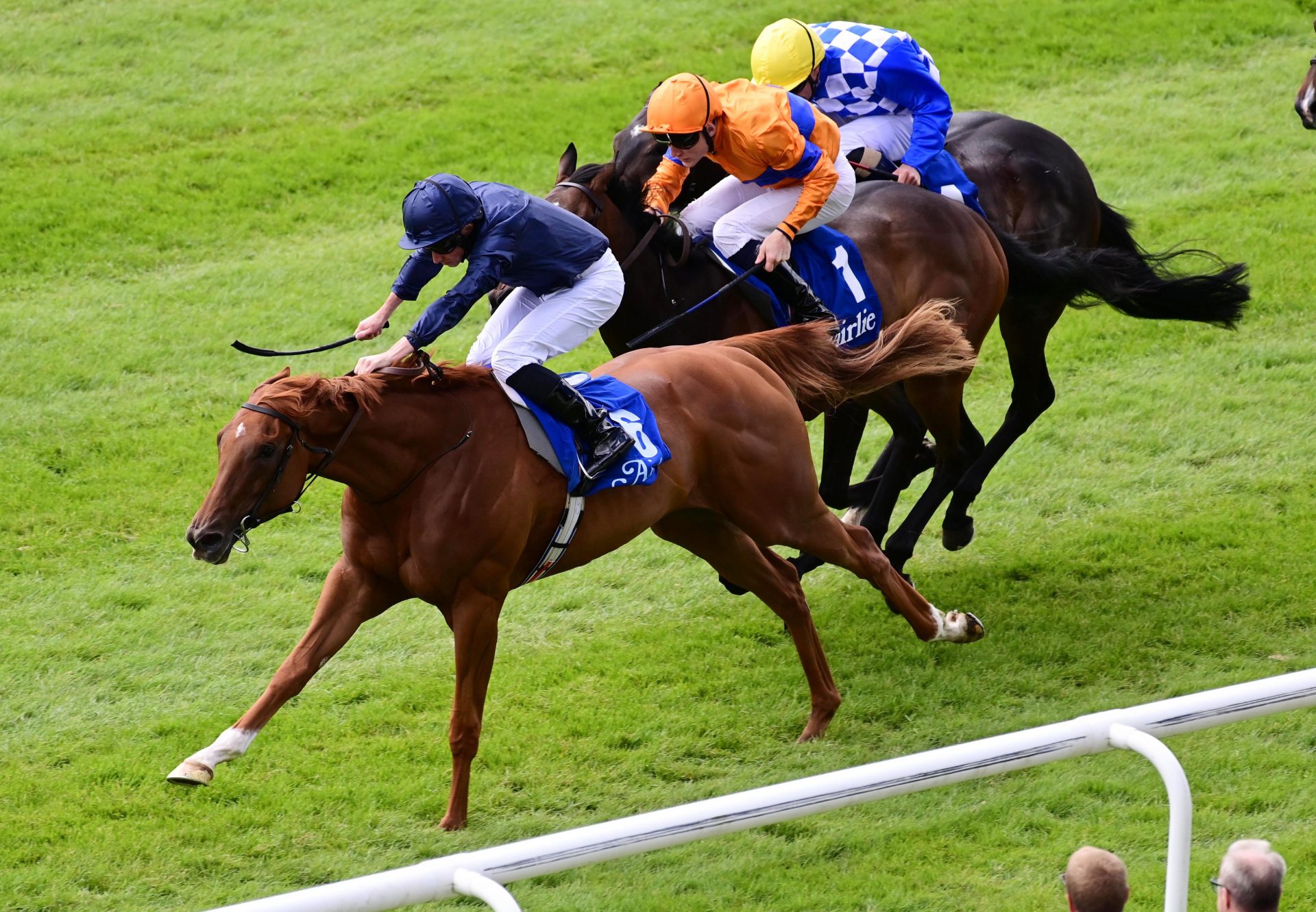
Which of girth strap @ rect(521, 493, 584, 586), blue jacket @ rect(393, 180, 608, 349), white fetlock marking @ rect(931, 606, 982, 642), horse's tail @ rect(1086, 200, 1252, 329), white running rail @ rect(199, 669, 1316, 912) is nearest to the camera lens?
white running rail @ rect(199, 669, 1316, 912)

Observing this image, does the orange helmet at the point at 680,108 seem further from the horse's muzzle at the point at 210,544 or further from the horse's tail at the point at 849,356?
the horse's muzzle at the point at 210,544

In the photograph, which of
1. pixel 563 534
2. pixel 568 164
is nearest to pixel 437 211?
pixel 563 534

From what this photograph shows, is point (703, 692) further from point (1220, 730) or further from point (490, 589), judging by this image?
point (1220, 730)

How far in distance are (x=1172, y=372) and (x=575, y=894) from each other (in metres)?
5.29

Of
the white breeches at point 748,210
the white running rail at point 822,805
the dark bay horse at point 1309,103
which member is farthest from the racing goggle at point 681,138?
the dark bay horse at point 1309,103

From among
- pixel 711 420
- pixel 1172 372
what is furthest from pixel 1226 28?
pixel 711 420

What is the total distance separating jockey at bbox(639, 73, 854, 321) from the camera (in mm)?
5215

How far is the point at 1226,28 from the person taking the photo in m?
13.2

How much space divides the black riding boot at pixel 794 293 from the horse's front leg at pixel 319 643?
193 cm

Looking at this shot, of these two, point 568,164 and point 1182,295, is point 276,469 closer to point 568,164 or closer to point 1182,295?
point 568,164

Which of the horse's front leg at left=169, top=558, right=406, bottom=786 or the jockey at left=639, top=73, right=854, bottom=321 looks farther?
the jockey at left=639, top=73, right=854, bottom=321

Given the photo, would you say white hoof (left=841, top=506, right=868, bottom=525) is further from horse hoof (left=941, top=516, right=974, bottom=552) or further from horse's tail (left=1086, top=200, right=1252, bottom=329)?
horse's tail (left=1086, top=200, right=1252, bottom=329)

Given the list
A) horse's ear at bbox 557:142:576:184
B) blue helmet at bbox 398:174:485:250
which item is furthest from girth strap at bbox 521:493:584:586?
horse's ear at bbox 557:142:576:184

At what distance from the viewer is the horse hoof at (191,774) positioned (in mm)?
4039
